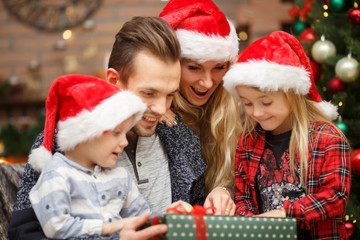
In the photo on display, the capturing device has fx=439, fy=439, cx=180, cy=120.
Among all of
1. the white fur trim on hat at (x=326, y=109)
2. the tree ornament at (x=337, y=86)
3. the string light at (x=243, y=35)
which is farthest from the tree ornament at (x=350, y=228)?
the string light at (x=243, y=35)

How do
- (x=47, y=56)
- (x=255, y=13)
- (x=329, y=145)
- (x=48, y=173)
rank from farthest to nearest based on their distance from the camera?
1. (x=47, y=56)
2. (x=255, y=13)
3. (x=329, y=145)
4. (x=48, y=173)

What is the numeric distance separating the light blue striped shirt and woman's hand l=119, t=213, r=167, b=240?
9cm

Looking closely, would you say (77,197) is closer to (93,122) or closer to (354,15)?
(93,122)

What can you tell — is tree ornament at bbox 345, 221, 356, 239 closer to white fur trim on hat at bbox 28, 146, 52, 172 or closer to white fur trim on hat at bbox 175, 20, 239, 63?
white fur trim on hat at bbox 175, 20, 239, 63

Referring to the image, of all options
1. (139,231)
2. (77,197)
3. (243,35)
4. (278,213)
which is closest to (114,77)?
(77,197)

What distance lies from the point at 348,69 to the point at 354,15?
0.91 feet

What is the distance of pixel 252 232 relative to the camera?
1216 mm

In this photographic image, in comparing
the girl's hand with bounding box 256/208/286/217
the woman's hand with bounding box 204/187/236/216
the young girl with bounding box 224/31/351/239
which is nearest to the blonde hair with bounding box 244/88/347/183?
the young girl with bounding box 224/31/351/239

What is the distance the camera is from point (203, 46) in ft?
5.93

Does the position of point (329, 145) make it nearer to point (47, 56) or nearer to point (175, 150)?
point (175, 150)

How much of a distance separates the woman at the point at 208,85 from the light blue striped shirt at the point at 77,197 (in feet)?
1.50

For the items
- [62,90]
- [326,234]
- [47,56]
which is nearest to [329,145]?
[326,234]

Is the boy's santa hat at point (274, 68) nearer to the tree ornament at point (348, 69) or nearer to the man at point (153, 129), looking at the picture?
the man at point (153, 129)

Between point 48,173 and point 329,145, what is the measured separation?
0.94 m
